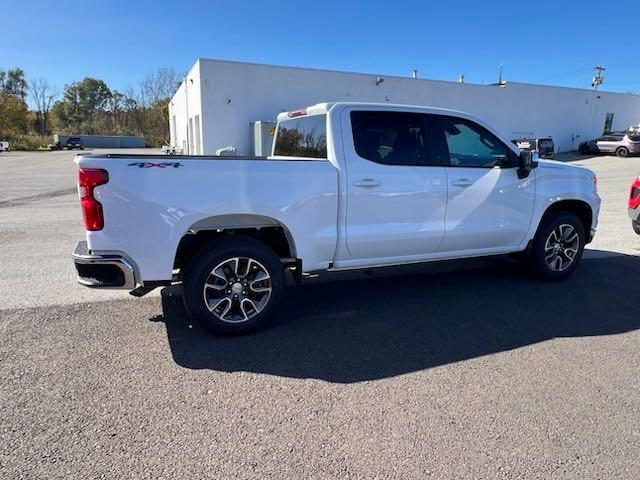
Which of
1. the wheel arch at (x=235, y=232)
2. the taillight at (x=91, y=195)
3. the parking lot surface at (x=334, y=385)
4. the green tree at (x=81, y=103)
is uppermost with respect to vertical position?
the green tree at (x=81, y=103)

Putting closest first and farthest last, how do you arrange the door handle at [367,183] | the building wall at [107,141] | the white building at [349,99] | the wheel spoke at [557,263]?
the door handle at [367,183] < the wheel spoke at [557,263] < the white building at [349,99] < the building wall at [107,141]

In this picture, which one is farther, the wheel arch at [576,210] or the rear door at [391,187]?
the wheel arch at [576,210]

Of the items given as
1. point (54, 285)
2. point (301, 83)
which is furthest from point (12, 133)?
point (54, 285)

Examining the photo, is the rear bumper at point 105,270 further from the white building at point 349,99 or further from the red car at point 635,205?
the white building at point 349,99

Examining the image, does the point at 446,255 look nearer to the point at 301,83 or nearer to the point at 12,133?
the point at 301,83

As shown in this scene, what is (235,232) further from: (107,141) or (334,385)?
(107,141)

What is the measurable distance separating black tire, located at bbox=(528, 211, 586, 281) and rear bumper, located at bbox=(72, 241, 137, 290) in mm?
4491

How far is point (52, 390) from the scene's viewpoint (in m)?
3.13

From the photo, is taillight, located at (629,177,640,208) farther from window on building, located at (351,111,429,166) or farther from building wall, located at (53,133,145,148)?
building wall, located at (53,133,145,148)

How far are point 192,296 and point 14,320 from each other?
1833 millimetres

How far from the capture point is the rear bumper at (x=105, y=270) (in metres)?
3.58

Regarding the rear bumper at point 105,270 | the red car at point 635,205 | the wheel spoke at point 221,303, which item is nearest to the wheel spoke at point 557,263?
the red car at point 635,205

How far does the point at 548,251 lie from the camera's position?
18.4 ft

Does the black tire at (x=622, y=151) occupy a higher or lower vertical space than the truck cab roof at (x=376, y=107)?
lower
